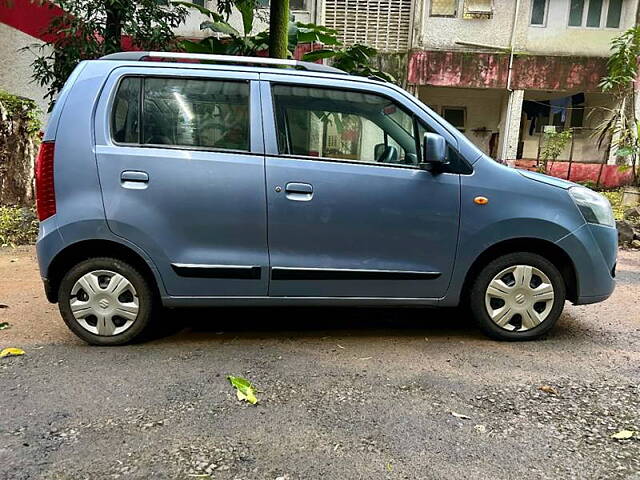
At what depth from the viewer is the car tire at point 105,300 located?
3451mm

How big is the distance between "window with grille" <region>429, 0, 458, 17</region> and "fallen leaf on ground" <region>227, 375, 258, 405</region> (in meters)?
12.0

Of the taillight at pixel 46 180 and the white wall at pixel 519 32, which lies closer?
the taillight at pixel 46 180

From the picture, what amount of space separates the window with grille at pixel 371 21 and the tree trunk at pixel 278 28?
6.70 metres

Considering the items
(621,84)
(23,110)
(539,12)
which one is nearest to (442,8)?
(539,12)

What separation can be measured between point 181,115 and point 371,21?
10410 mm

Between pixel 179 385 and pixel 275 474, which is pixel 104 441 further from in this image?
pixel 275 474

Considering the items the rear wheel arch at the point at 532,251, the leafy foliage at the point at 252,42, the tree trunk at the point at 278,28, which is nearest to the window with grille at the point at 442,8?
the leafy foliage at the point at 252,42

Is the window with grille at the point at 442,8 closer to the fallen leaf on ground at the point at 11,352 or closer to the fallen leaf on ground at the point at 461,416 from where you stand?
the fallen leaf on ground at the point at 461,416

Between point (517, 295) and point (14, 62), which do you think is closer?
point (517, 295)

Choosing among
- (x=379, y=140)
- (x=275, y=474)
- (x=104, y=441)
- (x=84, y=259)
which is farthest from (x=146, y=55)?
(x=275, y=474)

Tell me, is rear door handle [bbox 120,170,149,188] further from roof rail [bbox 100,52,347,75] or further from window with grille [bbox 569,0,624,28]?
window with grille [bbox 569,0,624,28]

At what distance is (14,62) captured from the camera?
9.83 m

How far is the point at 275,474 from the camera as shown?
2.22m

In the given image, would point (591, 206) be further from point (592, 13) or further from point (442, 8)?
point (592, 13)
